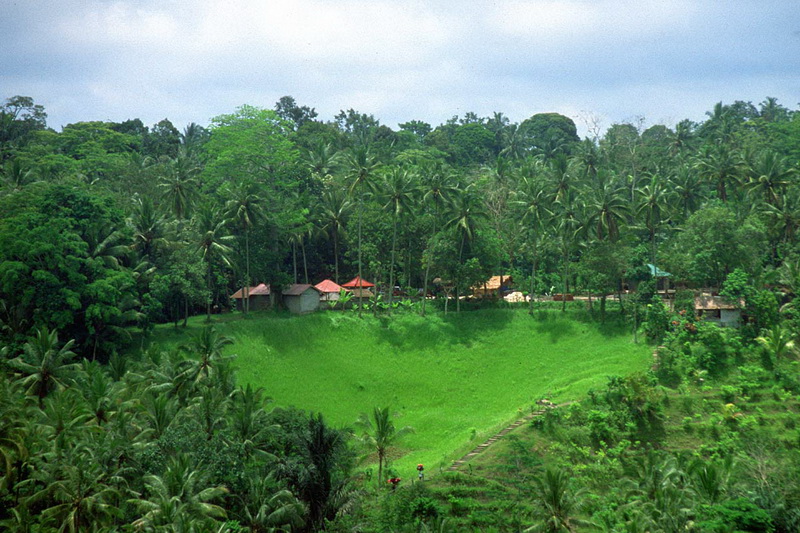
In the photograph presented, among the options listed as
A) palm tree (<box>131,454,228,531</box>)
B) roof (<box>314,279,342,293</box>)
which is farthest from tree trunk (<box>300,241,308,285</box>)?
palm tree (<box>131,454,228,531</box>)

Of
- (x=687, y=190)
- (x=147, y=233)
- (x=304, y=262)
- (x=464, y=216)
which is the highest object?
(x=687, y=190)

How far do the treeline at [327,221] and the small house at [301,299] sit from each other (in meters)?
1.75

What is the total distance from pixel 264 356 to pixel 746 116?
9179 centimetres

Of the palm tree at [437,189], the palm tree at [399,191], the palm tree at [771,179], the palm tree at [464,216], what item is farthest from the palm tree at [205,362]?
the palm tree at [771,179]

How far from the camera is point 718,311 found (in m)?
51.9

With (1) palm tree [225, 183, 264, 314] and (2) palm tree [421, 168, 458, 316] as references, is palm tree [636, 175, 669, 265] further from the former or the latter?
(1) palm tree [225, 183, 264, 314]

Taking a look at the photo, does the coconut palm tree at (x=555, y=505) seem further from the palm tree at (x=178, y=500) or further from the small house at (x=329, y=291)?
the small house at (x=329, y=291)

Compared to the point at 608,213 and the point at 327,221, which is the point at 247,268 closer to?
the point at 327,221

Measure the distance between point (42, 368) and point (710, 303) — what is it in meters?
43.2

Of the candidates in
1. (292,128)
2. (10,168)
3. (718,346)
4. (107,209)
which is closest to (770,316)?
(718,346)

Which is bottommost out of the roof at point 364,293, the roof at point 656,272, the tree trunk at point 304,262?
the roof at point 364,293

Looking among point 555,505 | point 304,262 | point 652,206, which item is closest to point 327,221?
point 304,262

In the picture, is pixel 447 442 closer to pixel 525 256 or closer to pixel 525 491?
pixel 525 491

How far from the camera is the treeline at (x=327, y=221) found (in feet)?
153
